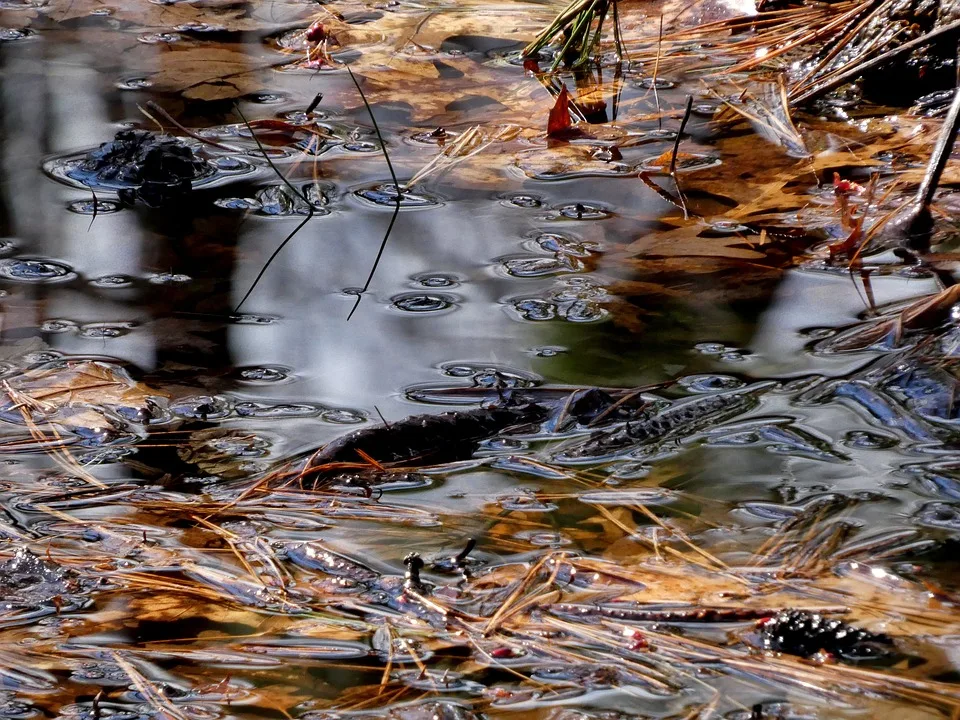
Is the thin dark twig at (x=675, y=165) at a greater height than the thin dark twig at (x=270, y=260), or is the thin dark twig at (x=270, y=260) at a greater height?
the thin dark twig at (x=675, y=165)

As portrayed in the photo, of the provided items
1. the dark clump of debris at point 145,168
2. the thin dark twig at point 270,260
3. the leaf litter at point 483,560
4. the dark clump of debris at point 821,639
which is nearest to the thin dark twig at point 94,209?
the dark clump of debris at point 145,168

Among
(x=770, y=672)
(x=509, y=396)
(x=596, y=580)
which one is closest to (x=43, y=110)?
(x=509, y=396)

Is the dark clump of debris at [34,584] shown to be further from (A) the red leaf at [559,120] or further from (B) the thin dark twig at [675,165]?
(A) the red leaf at [559,120]

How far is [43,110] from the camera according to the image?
359cm

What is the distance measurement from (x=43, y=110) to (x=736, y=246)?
8.62 feet

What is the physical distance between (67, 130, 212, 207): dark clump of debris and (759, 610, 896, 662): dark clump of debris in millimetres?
2240

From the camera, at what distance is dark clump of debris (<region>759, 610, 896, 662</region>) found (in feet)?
3.92

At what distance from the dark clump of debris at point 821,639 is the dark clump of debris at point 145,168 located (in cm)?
224

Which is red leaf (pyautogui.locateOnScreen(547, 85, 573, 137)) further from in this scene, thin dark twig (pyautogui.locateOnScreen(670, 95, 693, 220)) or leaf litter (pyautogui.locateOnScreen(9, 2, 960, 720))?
leaf litter (pyautogui.locateOnScreen(9, 2, 960, 720))

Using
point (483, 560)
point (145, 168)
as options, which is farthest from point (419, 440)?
point (145, 168)

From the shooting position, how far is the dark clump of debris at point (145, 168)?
2922 mm

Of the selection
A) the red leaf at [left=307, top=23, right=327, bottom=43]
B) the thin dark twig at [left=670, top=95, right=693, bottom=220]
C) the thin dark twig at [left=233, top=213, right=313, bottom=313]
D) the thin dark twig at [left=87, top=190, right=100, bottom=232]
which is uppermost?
the red leaf at [left=307, top=23, right=327, bottom=43]

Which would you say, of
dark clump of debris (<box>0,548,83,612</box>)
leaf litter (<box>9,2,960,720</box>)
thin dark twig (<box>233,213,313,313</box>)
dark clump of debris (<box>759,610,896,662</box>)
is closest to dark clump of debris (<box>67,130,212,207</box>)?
thin dark twig (<box>233,213,313,313</box>)

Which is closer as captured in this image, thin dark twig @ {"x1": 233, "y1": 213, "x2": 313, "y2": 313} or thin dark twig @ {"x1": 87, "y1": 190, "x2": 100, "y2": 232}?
thin dark twig @ {"x1": 233, "y1": 213, "x2": 313, "y2": 313}
